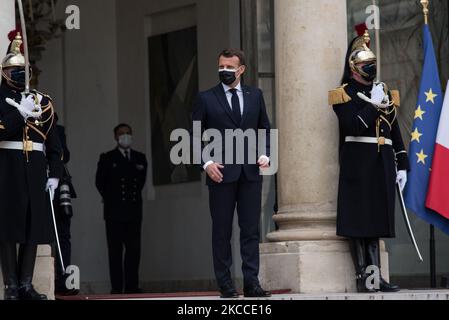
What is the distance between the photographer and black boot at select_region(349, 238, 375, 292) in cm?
1308

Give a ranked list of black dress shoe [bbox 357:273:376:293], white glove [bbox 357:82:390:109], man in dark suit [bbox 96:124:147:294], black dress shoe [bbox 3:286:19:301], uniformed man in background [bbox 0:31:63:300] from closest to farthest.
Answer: black dress shoe [bbox 3:286:19:301] < uniformed man in background [bbox 0:31:63:300] < black dress shoe [bbox 357:273:376:293] < white glove [bbox 357:82:390:109] < man in dark suit [bbox 96:124:147:294]

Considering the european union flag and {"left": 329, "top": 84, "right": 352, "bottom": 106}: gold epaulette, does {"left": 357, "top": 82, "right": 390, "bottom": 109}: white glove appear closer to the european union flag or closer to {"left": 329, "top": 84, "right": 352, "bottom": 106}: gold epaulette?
{"left": 329, "top": 84, "right": 352, "bottom": 106}: gold epaulette

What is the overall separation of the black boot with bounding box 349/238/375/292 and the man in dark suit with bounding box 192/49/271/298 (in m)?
1.19

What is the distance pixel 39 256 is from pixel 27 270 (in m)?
0.49

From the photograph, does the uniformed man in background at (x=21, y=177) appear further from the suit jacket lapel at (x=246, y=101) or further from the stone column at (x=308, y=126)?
the stone column at (x=308, y=126)

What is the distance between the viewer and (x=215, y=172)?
476 inches

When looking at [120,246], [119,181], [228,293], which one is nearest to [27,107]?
[228,293]

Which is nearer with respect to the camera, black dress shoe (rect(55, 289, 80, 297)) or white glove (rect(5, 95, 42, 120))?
white glove (rect(5, 95, 42, 120))

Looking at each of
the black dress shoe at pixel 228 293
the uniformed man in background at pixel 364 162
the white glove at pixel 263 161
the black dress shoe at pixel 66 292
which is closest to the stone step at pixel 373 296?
the black dress shoe at pixel 228 293

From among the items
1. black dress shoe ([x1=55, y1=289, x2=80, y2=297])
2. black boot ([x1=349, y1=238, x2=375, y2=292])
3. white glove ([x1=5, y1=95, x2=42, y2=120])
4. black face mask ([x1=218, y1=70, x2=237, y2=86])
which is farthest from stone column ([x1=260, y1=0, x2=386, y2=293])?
white glove ([x1=5, y1=95, x2=42, y2=120])

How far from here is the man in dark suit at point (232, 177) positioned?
1217 cm

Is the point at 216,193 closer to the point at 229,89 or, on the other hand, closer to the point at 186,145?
the point at 229,89

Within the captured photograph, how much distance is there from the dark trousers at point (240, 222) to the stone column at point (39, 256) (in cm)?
132

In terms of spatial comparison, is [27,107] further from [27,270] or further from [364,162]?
[364,162]
